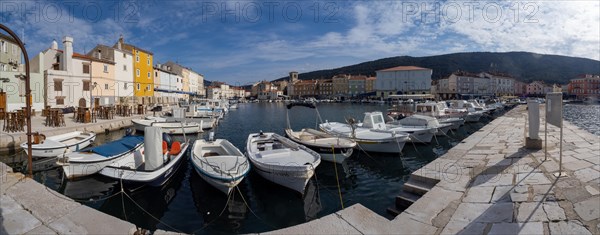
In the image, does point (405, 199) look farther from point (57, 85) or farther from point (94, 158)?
point (57, 85)

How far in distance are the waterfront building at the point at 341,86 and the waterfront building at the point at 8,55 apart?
367 feet

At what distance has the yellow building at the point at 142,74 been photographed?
1848 inches

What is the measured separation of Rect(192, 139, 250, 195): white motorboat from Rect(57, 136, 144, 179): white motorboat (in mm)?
2483

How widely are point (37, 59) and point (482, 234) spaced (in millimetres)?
43342

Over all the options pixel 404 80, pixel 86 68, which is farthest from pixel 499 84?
pixel 86 68

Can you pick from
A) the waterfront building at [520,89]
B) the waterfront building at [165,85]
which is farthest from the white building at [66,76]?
the waterfront building at [520,89]

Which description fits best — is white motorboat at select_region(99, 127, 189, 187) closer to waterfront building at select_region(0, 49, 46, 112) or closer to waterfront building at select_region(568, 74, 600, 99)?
waterfront building at select_region(0, 49, 46, 112)

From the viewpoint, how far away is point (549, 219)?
5.27 m

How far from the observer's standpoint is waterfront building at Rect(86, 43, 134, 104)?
41.4 m

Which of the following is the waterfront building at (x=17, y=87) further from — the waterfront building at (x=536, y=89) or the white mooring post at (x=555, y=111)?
the waterfront building at (x=536, y=89)

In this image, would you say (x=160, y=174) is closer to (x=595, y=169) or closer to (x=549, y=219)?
(x=549, y=219)

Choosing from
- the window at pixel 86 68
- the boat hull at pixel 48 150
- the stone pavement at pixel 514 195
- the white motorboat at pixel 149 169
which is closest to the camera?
the stone pavement at pixel 514 195

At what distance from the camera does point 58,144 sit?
558 inches

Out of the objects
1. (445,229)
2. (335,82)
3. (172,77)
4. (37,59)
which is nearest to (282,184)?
(445,229)
